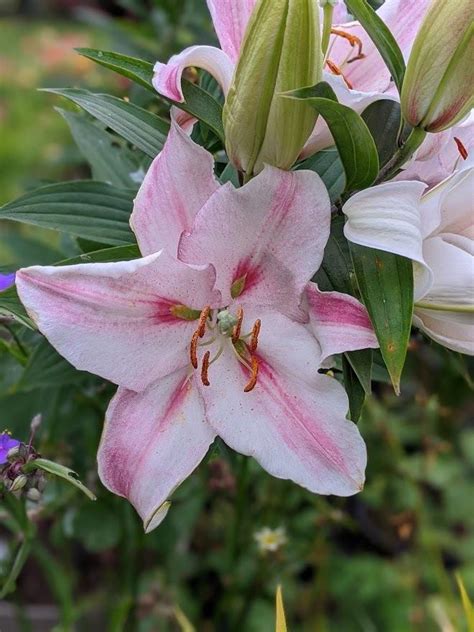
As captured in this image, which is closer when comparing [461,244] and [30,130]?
[461,244]

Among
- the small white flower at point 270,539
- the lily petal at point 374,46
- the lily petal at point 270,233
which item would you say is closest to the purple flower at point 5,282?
the lily petal at point 270,233

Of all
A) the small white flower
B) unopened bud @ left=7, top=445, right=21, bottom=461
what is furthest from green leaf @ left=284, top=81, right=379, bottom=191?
the small white flower

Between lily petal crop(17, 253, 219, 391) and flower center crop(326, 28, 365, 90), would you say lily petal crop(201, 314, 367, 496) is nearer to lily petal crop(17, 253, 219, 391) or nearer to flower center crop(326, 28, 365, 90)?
lily petal crop(17, 253, 219, 391)

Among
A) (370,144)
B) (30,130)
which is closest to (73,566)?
(370,144)

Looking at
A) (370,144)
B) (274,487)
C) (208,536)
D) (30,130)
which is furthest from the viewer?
(30,130)

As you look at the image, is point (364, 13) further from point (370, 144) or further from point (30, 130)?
point (30, 130)

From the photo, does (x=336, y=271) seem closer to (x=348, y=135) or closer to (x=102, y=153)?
(x=348, y=135)
